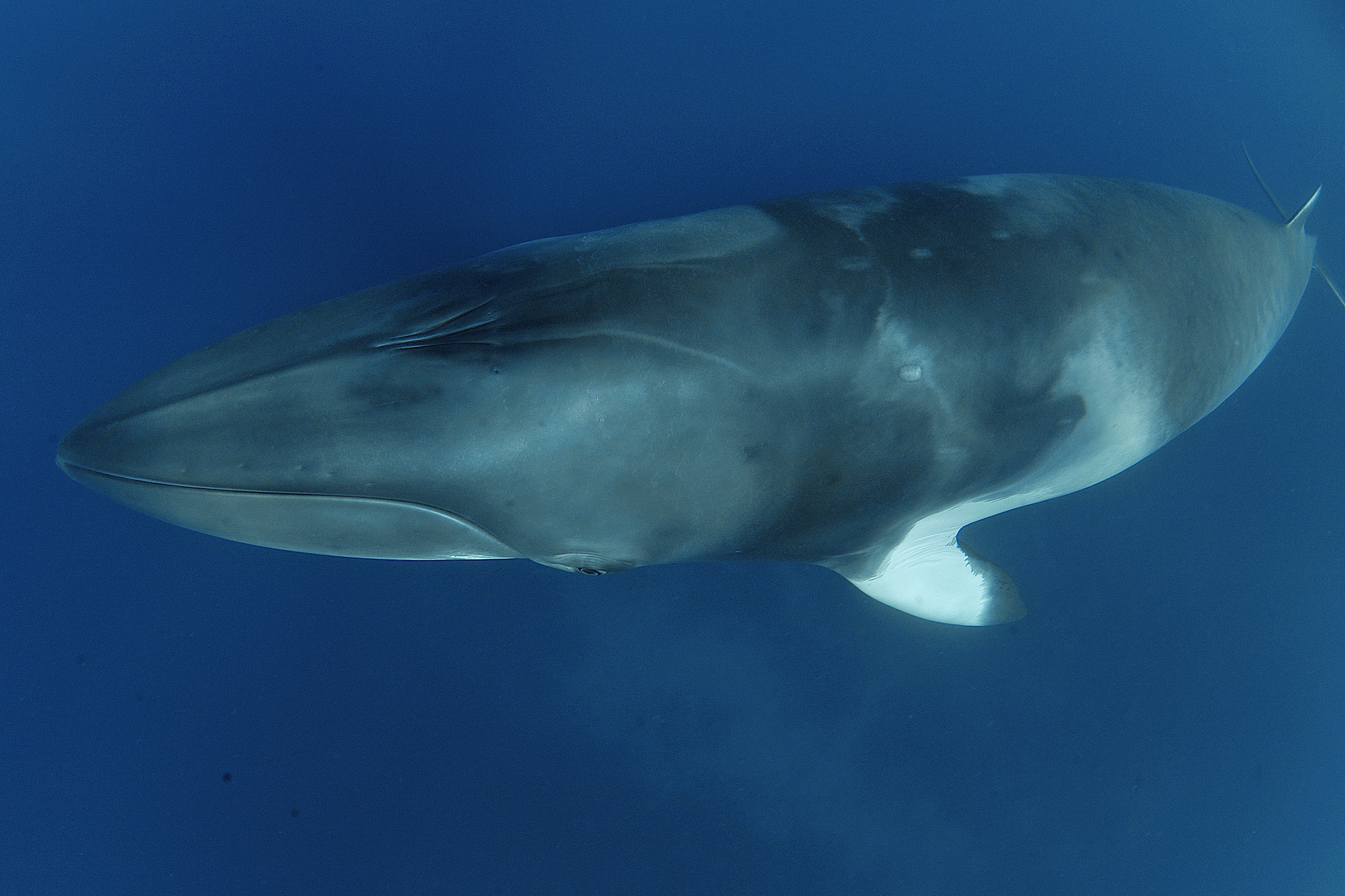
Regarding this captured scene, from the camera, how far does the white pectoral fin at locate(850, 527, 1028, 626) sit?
567cm

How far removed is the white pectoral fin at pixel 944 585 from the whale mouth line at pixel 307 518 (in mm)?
3052

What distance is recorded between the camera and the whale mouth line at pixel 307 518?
3652 mm

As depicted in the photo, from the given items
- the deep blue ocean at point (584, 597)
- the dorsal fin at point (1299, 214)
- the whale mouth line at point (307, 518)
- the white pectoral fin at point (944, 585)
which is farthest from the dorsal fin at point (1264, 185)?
the whale mouth line at point (307, 518)

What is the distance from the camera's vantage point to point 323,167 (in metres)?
6.64

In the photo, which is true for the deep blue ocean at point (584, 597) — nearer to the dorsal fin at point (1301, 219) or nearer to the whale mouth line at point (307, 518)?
the dorsal fin at point (1301, 219)

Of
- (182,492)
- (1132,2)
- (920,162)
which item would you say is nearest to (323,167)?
(182,492)

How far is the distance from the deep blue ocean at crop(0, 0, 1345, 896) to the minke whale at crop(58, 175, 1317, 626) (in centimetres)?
253

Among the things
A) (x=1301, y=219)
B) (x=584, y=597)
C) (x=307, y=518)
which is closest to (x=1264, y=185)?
(x=1301, y=219)

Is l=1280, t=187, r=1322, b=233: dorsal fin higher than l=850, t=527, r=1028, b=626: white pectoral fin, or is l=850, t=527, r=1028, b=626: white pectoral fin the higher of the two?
l=1280, t=187, r=1322, b=233: dorsal fin

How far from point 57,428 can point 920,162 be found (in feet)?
26.4

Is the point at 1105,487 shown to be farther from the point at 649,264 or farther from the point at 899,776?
the point at 649,264

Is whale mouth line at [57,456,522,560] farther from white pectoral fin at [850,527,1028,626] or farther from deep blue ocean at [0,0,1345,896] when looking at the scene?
white pectoral fin at [850,527,1028,626]

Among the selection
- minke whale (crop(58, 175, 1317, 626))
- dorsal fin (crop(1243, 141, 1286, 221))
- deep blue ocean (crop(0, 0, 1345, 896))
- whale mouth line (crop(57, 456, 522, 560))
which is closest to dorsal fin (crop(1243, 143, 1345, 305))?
dorsal fin (crop(1243, 141, 1286, 221))

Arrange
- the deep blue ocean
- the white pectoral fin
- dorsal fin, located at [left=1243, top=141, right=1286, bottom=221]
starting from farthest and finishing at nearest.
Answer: dorsal fin, located at [left=1243, top=141, right=1286, bottom=221]
the deep blue ocean
the white pectoral fin
